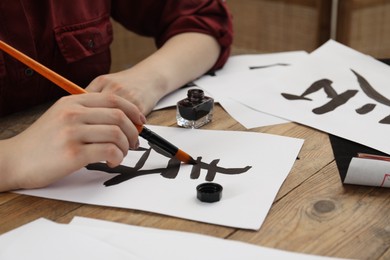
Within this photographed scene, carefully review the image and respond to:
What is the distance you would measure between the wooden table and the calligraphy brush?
5.3 inches

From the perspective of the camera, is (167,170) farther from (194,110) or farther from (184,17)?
(184,17)

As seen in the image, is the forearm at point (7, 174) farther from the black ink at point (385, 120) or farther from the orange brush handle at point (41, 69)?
the black ink at point (385, 120)

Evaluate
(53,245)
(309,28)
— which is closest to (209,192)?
(53,245)

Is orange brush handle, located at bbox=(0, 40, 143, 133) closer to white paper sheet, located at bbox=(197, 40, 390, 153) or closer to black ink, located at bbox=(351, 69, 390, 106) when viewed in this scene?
white paper sheet, located at bbox=(197, 40, 390, 153)

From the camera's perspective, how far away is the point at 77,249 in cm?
62

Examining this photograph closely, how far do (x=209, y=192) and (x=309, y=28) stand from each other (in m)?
1.49

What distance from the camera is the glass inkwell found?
0.92 meters

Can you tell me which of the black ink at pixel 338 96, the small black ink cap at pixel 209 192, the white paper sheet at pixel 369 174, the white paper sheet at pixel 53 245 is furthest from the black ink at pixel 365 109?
the white paper sheet at pixel 53 245

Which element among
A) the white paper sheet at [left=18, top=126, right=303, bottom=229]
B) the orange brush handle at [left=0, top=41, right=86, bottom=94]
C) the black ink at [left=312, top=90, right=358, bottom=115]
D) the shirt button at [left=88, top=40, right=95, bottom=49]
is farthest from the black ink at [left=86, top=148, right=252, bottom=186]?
the shirt button at [left=88, top=40, right=95, bottom=49]

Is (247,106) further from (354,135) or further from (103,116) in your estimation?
(103,116)

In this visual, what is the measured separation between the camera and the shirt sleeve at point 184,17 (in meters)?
1.21

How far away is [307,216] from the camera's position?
Result: 68 cm

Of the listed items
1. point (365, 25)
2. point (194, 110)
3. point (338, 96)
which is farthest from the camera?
point (365, 25)

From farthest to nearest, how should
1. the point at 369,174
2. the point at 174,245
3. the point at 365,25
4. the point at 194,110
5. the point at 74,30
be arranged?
the point at 365,25 → the point at 74,30 → the point at 194,110 → the point at 369,174 → the point at 174,245
